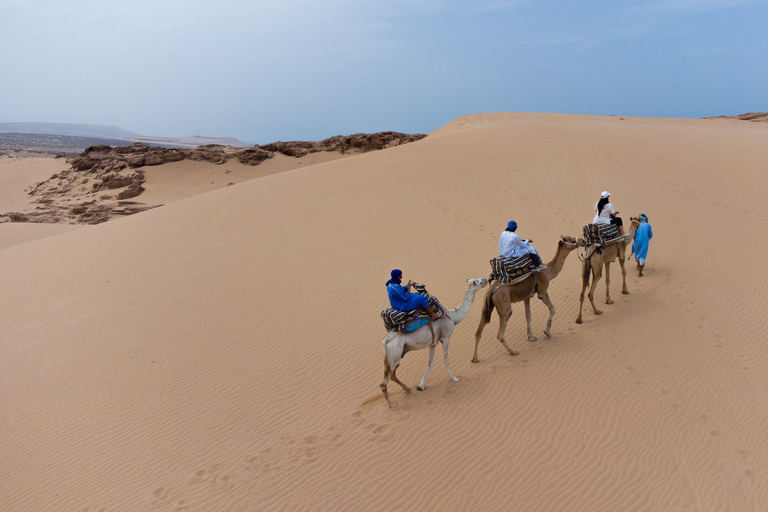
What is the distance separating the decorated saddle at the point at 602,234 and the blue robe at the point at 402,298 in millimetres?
4246

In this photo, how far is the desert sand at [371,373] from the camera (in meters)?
5.52

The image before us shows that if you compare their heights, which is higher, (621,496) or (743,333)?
(743,333)

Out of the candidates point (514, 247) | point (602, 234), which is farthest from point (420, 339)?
point (602, 234)

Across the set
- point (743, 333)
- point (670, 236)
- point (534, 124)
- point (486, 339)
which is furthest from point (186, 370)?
point (534, 124)

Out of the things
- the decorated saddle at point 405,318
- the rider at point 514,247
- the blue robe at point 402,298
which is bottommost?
the decorated saddle at point 405,318

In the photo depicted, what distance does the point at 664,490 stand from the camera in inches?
199

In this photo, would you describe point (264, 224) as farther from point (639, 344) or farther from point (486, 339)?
point (639, 344)

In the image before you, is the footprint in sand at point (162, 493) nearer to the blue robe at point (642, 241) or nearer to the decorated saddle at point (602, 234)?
the decorated saddle at point (602, 234)

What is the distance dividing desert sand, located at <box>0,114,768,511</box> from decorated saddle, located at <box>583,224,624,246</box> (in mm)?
1451

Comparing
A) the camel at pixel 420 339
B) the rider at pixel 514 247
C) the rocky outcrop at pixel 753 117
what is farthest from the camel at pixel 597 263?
the rocky outcrop at pixel 753 117

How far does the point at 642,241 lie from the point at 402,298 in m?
6.91

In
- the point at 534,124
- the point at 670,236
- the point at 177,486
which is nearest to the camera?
the point at 177,486

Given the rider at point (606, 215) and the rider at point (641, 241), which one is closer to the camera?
the rider at point (606, 215)

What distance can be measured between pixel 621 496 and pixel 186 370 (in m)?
7.10
